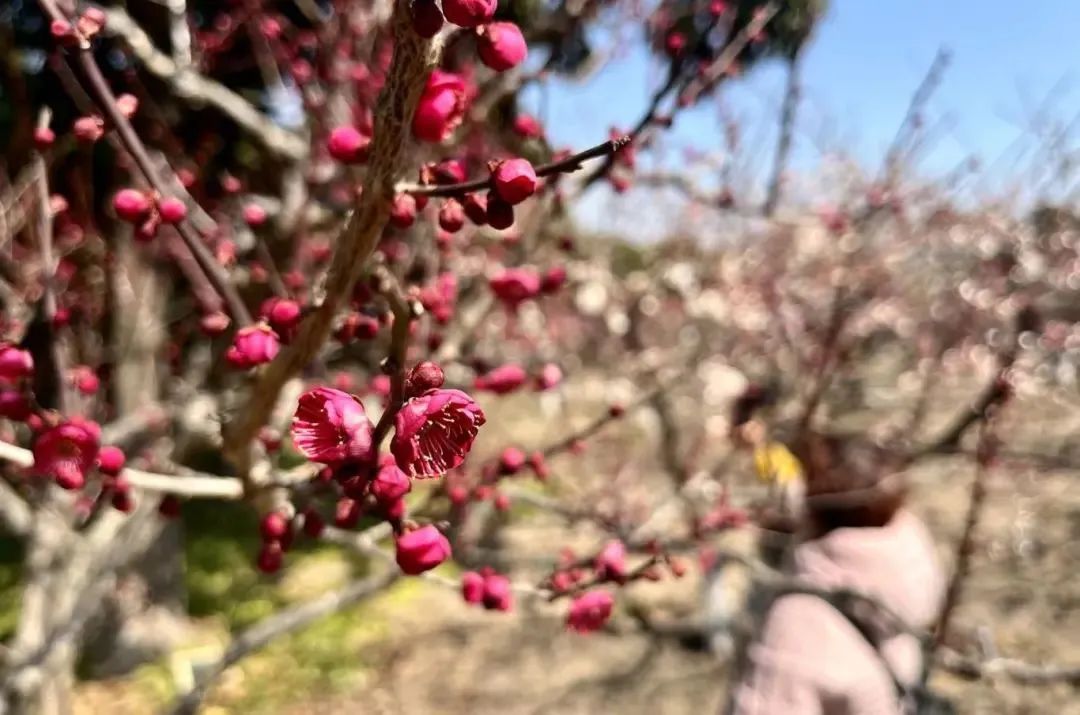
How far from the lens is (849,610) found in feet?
7.02

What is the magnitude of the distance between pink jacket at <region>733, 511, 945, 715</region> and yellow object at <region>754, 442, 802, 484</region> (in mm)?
1822

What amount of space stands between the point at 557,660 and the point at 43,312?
457 centimetres

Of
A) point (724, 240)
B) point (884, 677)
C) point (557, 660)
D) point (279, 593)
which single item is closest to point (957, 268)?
point (724, 240)

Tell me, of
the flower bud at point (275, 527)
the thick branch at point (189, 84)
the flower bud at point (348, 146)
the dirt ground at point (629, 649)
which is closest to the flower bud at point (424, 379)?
the flower bud at point (348, 146)

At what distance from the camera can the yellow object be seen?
172 inches

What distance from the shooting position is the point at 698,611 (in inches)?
242

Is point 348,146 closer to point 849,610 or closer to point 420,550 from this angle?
point 420,550

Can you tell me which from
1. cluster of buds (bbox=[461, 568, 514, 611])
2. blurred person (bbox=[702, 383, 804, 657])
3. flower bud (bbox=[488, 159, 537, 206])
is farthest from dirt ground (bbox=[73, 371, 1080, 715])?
flower bud (bbox=[488, 159, 537, 206])

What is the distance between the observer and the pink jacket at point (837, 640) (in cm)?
223

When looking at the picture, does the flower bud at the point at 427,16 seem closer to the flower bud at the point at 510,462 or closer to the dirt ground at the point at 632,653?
the flower bud at the point at 510,462

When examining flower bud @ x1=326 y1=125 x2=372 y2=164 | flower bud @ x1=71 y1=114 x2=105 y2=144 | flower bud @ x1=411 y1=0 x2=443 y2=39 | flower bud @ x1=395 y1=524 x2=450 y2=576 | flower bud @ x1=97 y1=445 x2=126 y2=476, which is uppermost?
flower bud @ x1=411 y1=0 x2=443 y2=39

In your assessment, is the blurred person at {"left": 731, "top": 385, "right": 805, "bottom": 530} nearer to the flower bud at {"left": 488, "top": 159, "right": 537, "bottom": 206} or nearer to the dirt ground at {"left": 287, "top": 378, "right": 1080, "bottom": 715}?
the dirt ground at {"left": 287, "top": 378, "right": 1080, "bottom": 715}

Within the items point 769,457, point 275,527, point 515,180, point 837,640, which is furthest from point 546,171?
point 769,457

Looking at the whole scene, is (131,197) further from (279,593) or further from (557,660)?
(279,593)
